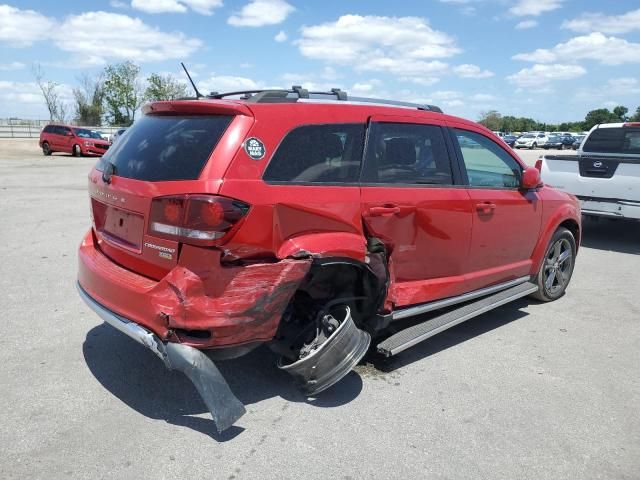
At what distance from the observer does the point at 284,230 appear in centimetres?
329

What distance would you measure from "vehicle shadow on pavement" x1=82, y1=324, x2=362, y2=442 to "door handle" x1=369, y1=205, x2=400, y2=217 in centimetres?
120

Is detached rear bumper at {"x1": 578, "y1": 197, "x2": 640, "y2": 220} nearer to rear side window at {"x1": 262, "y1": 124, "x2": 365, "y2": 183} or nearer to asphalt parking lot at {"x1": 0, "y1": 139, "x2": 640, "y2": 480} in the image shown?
asphalt parking lot at {"x1": 0, "y1": 139, "x2": 640, "y2": 480}

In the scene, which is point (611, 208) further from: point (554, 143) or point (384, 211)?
point (554, 143)

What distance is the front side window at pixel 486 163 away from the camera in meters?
4.71

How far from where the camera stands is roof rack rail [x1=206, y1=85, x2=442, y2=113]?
3613 mm

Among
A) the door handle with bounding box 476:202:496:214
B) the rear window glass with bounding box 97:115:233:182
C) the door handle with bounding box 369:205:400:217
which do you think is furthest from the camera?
the door handle with bounding box 476:202:496:214

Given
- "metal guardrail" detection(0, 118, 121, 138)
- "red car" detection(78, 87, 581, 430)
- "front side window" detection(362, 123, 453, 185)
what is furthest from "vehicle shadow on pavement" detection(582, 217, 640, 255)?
"metal guardrail" detection(0, 118, 121, 138)

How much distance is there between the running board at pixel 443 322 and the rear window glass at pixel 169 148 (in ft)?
Result: 6.01

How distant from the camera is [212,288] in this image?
308cm

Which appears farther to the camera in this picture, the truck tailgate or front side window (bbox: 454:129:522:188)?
the truck tailgate

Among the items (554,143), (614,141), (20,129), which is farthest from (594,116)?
(614,141)

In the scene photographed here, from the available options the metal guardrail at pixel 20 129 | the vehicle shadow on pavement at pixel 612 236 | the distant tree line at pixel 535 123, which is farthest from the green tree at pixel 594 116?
the vehicle shadow on pavement at pixel 612 236

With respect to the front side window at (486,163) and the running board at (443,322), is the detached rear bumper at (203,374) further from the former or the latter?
the front side window at (486,163)

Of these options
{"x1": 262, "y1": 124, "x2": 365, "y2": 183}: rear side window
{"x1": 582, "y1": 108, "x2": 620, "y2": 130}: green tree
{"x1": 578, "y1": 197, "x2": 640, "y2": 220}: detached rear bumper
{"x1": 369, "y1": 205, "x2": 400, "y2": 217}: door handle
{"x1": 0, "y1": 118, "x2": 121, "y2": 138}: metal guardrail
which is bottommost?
{"x1": 0, "y1": 118, "x2": 121, "y2": 138}: metal guardrail
